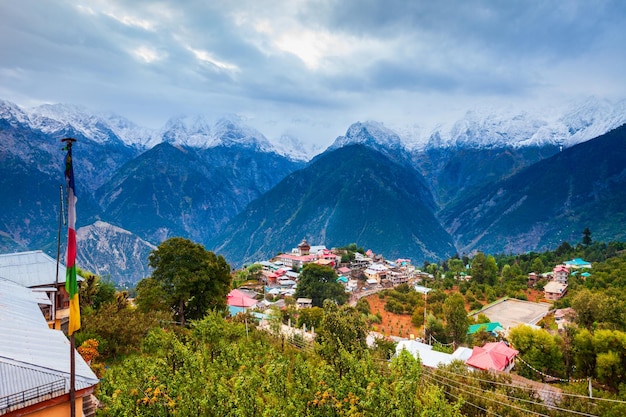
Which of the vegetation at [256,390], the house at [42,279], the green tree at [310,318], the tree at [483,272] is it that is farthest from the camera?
the tree at [483,272]

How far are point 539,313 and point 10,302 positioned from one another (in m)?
53.4

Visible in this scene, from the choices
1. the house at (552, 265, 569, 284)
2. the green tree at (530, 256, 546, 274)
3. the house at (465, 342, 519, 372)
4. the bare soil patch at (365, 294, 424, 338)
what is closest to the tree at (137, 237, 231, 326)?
the house at (465, 342, 519, 372)

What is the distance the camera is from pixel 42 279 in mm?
18438

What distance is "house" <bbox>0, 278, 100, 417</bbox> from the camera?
25.0ft

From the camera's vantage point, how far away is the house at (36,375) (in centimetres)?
763

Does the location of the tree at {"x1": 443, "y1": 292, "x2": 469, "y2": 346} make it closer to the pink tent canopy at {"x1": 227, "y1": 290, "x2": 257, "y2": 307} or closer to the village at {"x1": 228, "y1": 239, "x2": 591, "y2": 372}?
the village at {"x1": 228, "y1": 239, "x2": 591, "y2": 372}

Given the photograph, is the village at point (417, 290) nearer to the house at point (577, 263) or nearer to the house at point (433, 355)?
the house at point (433, 355)

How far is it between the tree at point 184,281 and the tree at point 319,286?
85.9 feet

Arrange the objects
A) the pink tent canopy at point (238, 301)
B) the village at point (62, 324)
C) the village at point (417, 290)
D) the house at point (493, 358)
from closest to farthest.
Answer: the village at point (62, 324) → the house at point (493, 358) → the village at point (417, 290) → the pink tent canopy at point (238, 301)

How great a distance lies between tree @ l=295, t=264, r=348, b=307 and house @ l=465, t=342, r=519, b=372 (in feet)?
85.2

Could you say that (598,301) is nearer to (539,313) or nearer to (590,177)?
(539,313)

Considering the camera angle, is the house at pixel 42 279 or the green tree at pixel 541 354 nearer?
the house at pixel 42 279

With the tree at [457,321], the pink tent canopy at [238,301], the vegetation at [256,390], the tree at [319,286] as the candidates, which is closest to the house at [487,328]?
the tree at [457,321]

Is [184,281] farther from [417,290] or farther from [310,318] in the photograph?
[417,290]
